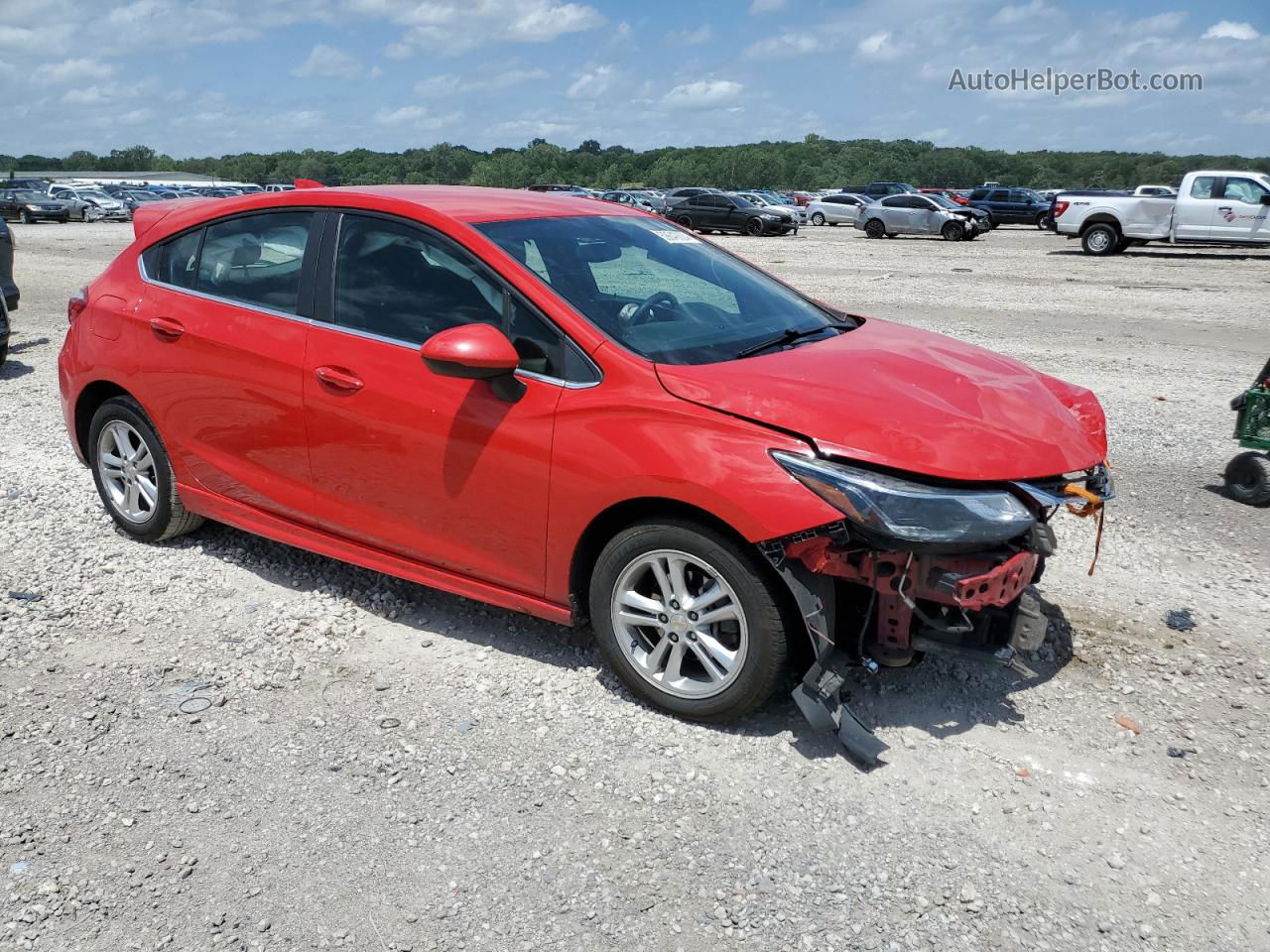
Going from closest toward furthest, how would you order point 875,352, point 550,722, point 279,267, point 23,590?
point 550,722 → point 875,352 → point 279,267 → point 23,590

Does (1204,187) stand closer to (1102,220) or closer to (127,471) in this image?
(1102,220)

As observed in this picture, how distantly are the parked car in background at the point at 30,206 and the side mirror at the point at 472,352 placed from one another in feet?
153

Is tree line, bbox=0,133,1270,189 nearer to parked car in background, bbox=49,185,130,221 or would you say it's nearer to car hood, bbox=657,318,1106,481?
parked car in background, bbox=49,185,130,221

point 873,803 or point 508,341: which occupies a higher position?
point 508,341

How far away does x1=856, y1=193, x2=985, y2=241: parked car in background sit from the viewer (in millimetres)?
35781

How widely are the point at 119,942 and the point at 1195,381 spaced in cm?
990

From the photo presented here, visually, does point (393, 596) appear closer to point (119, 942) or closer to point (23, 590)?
point (23, 590)

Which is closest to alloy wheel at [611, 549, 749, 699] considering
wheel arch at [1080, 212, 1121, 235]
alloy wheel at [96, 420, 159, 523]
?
alloy wheel at [96, 420, 159, 523]

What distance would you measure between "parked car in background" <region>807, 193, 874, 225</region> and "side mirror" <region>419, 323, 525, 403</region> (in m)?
44.0

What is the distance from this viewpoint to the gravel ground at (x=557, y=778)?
9.45ft

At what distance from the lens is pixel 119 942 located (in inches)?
110

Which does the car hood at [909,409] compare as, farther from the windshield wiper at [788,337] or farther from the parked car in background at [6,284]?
the parked car in background at [6,284]

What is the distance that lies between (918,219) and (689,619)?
35933mm

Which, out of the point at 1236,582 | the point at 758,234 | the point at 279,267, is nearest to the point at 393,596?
the point at 279,267
